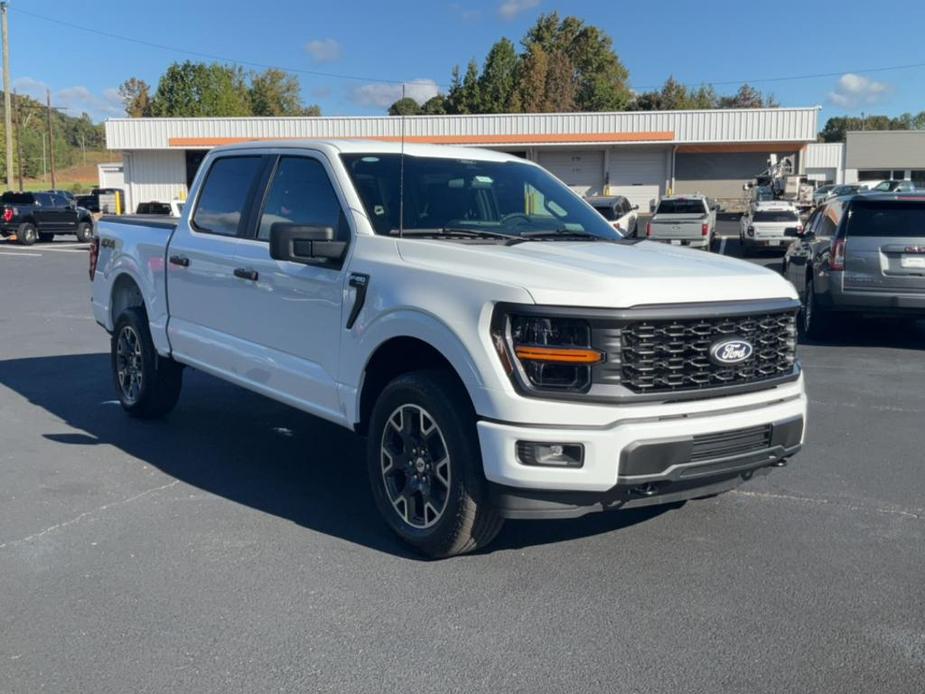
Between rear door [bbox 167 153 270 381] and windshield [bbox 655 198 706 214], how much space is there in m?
23.4

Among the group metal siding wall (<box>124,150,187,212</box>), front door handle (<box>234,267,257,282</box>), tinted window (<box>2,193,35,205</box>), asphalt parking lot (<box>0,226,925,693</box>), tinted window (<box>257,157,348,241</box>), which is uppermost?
metal siding wall (<box>124,150,187,212</box>)

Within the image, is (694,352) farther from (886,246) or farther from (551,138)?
(551,138)

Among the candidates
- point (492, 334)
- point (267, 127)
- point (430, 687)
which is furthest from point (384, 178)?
point (267, 127)

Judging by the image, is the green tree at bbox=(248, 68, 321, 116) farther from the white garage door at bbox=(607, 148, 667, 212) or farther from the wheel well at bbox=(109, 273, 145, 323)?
the wheel well at bbox=(109, 273, 145, 323)

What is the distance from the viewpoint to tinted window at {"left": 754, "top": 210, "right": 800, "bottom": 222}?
28.3 metres

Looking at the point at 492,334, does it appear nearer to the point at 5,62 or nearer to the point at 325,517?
the point at 325,517

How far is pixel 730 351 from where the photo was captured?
4348 millimetres

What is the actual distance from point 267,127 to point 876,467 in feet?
144

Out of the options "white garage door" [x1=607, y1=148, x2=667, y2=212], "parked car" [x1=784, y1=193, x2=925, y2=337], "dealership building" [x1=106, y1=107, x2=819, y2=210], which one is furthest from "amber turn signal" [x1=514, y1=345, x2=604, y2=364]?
"white garage door" [x1=607, y1=148, x2=667, y2=212]

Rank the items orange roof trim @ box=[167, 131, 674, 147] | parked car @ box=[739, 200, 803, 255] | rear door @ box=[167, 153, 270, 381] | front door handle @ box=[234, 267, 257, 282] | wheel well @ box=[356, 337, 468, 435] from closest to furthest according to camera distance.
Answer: wheel well @ box=[356, 337, 468, 435], front door handle @ box=[234, 267, 257, 282], rear door @ box=[167, 153, 270, 381], parked car @ box=[739, 200, 803, 255], orange roof trim @ box=[167, 131, 674, 147]

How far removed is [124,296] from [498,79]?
232 feet

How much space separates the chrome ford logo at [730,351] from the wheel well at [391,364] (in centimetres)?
123

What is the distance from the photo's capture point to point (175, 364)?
23.9 feet

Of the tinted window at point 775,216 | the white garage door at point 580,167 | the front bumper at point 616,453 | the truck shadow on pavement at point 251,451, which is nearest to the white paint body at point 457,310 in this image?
the front bumper at point 616,453
